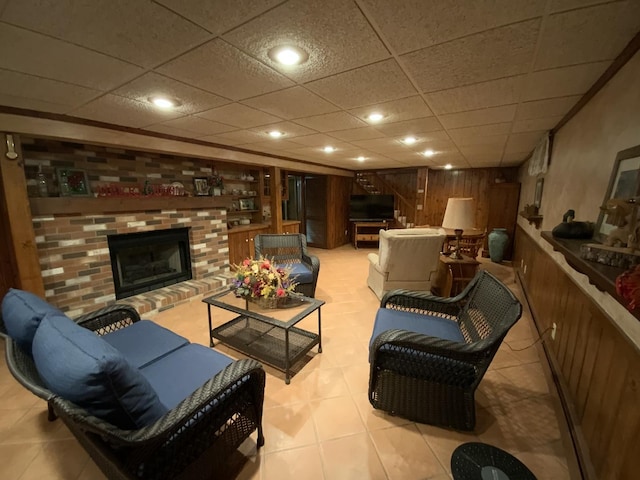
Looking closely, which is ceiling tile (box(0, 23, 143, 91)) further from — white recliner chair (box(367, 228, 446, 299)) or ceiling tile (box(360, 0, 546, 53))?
white recliner chair (box(367, 228, 446, 299))

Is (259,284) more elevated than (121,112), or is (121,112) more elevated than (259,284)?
(121,112)

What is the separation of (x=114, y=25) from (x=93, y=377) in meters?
1.32

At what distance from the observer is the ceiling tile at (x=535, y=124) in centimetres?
240

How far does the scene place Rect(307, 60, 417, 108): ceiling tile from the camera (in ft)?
4.76

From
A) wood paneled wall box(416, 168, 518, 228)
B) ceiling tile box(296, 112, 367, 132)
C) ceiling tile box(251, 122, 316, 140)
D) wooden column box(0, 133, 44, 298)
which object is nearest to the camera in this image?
wooden column box(0, 133, 44, 298)

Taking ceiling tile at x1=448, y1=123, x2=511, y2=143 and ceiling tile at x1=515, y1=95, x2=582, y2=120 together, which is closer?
ceiling tile at x1=515, y1=95, x2=582, y2=120

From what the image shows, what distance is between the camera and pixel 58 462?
1392 millimetres

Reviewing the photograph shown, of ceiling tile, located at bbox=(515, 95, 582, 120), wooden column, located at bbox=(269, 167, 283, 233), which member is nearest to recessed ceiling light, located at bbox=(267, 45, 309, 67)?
ceiling tile, located at bbox=(515, 95, 582, 120)

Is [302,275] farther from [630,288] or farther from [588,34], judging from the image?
[588,34]

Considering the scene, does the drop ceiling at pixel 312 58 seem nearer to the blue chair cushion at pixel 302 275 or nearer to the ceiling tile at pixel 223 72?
the ceiling tile at pixel 223 72

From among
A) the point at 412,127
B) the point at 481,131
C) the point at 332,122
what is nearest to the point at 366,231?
the point at 481,131

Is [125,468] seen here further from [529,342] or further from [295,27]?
[529,342]

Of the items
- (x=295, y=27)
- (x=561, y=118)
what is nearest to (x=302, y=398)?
(x=295, y=27)

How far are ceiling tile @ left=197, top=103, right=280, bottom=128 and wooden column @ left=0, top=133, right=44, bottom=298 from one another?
1.57 metres
